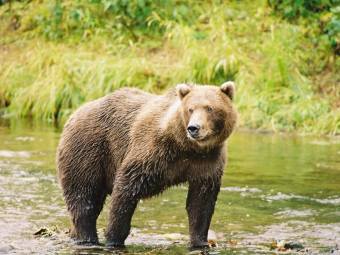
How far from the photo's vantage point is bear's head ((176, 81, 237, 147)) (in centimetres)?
711

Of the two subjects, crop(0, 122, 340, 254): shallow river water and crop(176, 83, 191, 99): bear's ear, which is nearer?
crop(176, 83, 191, 99): bear's ear

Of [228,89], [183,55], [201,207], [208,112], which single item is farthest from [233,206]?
[183,55]

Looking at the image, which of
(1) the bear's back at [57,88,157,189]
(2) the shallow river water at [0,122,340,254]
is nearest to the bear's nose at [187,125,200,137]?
(1) the bear's back at [57,88,157,189]

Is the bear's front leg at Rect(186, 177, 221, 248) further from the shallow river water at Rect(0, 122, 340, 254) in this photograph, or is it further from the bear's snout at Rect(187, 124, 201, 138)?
the bear's snout at Rect(187, 124, 201, 138)

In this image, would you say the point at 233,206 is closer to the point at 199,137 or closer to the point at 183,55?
the point at 199,137

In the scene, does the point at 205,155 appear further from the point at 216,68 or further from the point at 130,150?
the point at 216,68

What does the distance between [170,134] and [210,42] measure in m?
11.2

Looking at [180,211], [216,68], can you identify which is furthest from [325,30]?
[180,211]

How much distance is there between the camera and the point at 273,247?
7680 mm

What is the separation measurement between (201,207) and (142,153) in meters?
0.70

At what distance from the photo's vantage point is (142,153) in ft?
24.8

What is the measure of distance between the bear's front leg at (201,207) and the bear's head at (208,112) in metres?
0.49

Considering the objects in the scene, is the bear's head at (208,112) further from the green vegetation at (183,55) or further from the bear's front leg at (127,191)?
the green vegetation at (183,55)

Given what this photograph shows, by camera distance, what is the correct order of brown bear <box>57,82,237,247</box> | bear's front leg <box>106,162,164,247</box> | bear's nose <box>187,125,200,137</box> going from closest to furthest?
bear's nose <box>187,125,200,137</box> → brown bear <box>57,82,237,247</box> → bear's front leg <box>106,162,164,247</box>
